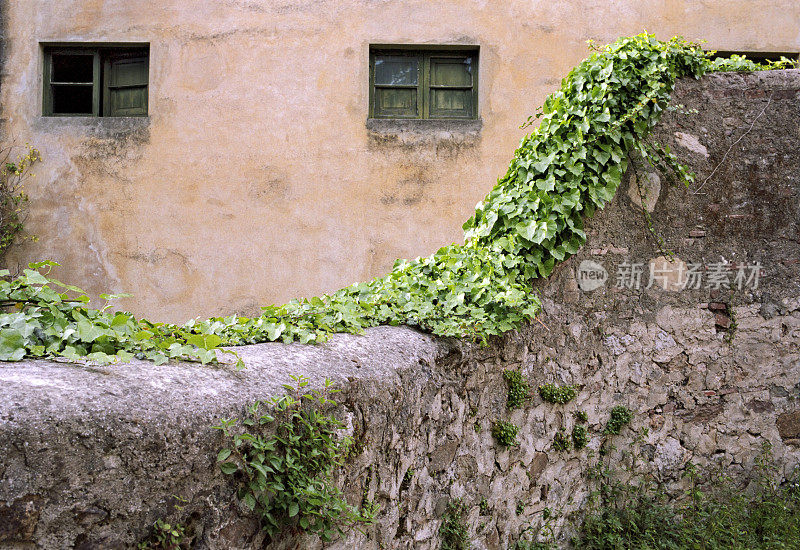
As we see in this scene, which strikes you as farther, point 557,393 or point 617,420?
point 617,420

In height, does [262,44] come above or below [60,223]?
above

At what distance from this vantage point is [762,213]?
4.50 m

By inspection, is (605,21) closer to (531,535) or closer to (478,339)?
(478,339)

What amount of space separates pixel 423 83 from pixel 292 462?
18.9 feet

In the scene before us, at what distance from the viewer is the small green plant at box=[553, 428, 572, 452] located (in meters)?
3.99

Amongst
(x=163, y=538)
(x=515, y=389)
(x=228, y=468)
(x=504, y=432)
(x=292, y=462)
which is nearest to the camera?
(x=163, y=538)

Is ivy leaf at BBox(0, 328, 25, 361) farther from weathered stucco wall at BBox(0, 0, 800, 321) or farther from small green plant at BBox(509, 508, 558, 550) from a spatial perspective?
weathered stucco wall at BBox(0, 0, 800, 321)

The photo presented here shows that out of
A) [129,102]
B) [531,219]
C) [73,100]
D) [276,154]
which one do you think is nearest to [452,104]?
[276,154]

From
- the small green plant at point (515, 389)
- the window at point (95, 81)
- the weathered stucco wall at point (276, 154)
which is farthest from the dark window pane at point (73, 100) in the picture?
the small green plant at point (515, 389)

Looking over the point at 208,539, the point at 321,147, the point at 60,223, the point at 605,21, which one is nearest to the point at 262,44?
the point at 321,147

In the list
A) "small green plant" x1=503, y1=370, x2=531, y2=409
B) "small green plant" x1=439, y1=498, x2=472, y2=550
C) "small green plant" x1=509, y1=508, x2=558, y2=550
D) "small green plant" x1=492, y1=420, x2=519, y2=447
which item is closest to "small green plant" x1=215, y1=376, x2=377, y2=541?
"small green plant" x1=439, y1=498, x2=472, y2=550

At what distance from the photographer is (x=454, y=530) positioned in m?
3.30

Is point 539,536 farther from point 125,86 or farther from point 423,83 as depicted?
point 125,86

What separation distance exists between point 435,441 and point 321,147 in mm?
4566
